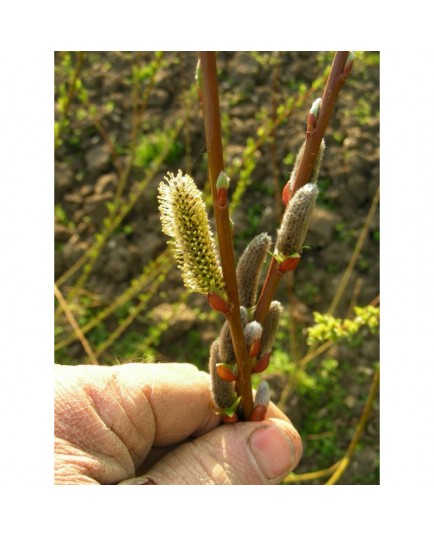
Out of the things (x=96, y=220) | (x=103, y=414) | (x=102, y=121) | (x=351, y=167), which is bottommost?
(x=103, y=414)

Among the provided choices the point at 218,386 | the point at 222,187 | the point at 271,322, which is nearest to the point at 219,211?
the point at 222,187

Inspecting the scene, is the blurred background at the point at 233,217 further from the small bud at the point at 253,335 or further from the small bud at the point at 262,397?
the small bud at the point at 253,335

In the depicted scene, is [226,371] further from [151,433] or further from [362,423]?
[362,423]

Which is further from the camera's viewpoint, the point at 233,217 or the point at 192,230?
the point at 233,217

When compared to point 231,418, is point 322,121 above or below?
above

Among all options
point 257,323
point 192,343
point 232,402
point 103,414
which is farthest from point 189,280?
point 192,343
